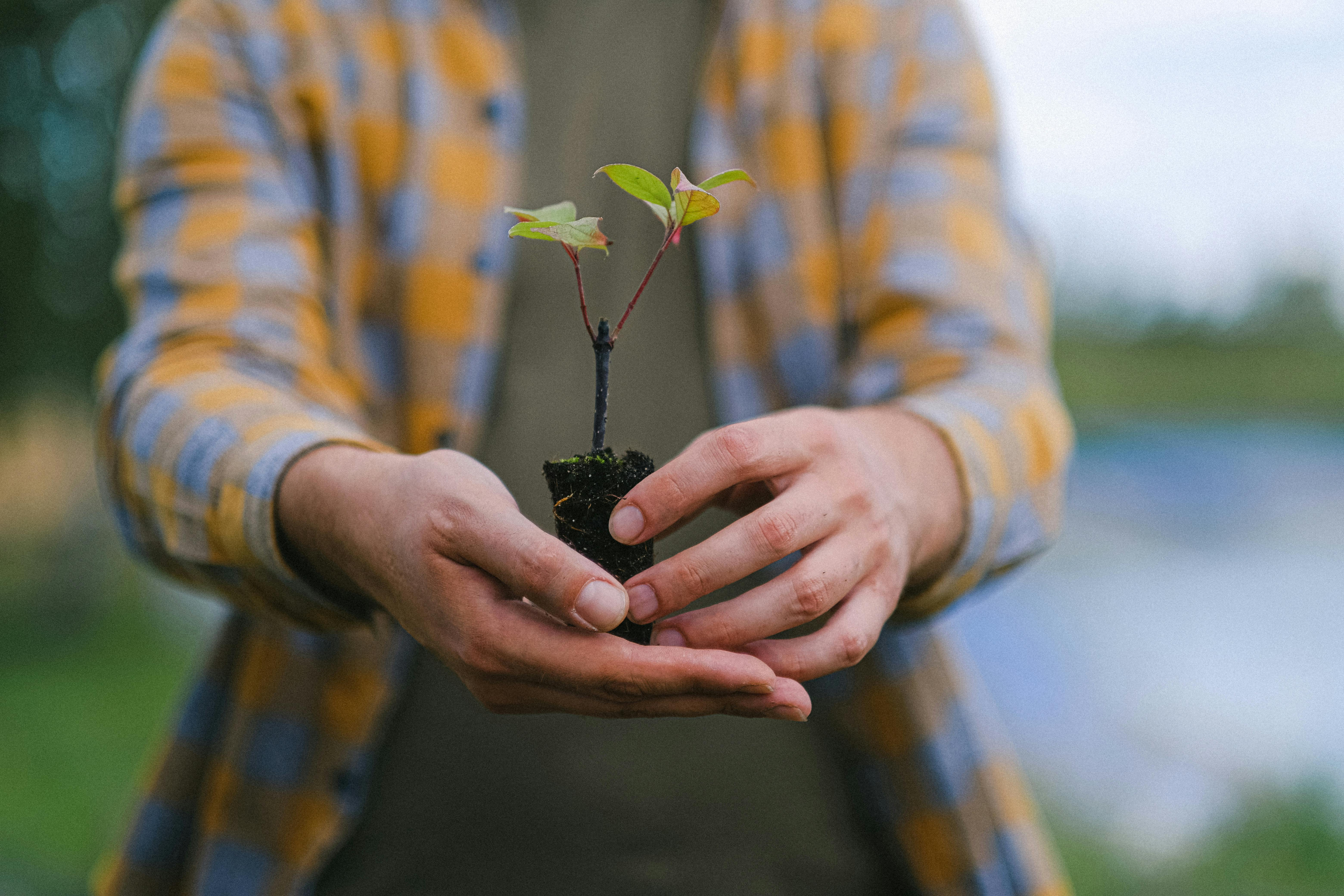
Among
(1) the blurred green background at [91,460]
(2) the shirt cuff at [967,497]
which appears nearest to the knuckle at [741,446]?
(2) the shirt cuff at [967,497]

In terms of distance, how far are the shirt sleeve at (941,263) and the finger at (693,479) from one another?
0.26 m

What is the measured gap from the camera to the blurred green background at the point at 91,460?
2162 mm

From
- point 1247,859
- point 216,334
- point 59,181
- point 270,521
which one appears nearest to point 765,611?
point 270,521

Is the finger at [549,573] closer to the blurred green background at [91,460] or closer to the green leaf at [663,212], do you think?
the green leaf at [663,212]

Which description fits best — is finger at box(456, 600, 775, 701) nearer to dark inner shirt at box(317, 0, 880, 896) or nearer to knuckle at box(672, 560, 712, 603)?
knuckle at box(672, 560, 712, 603)

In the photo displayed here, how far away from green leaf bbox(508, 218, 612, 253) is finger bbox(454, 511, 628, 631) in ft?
0.60

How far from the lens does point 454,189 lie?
2.93ft

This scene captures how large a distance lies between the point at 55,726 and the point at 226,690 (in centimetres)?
331

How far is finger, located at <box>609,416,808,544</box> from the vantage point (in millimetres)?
546

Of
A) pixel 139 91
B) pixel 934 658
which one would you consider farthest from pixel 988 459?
pixel 139 91

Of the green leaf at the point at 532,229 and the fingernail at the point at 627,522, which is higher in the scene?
the green leaf at the point at 532,229

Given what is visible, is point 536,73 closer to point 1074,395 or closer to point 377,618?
point 377,618

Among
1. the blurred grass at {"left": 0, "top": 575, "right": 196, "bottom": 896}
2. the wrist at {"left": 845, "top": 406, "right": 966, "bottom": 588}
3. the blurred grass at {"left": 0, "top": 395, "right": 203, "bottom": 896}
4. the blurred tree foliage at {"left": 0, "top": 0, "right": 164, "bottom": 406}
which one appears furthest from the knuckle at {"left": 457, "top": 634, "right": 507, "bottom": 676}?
the blurred tree foliage at {"left": 0, "top": 0, "right": 164, "bottom": 406}

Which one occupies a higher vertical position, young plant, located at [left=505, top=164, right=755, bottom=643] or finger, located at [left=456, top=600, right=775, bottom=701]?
young plant, located at [left=505, top=164, right=755, bottom=643]
